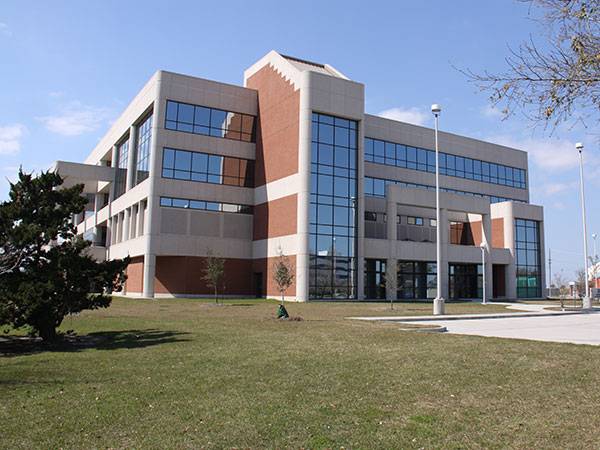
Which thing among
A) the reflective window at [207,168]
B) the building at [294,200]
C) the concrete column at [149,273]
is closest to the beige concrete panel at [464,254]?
the building at [294,200]

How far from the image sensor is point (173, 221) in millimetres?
43781

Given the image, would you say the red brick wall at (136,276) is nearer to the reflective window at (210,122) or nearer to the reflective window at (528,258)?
the reflective window at (210,122)

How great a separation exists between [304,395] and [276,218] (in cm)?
3476

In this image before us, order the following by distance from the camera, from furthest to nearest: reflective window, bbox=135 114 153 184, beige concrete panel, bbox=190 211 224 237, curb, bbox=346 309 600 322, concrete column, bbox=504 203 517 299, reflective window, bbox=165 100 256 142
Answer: concrete column, bbox=504 203 517 299
reflective window, bbox=135 114 153 184
reflective window, bbox=165 100 256 142
beige concrete panel, bbox=190 211 224 237
curb, bbox=346 309 600 322

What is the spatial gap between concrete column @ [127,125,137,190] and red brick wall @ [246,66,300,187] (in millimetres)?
13177

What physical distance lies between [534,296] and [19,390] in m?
54.5

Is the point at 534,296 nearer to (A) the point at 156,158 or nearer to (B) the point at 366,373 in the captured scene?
(A) the point at 156,158

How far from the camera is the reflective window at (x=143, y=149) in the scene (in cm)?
4559

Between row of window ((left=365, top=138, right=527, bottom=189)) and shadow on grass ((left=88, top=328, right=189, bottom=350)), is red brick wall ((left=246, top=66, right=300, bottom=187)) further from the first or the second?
shadow on grass ((left=88, top=328, right=189, bottom=350))

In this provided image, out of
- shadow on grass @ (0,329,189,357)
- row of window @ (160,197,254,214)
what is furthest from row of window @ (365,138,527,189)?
shadow on grass @ (0,329,189,357)

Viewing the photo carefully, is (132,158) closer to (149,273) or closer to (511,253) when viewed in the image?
(149,273)

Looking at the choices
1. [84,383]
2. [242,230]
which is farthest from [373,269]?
[84,383]

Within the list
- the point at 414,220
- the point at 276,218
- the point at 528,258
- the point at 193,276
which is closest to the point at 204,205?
the point at 193,276

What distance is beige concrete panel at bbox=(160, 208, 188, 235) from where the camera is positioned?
1709 inches
